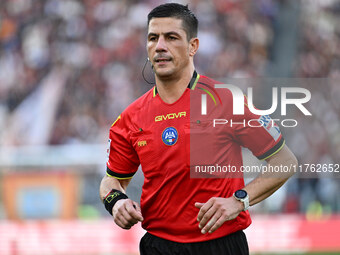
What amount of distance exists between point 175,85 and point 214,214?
33.9 inches

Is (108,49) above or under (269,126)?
above

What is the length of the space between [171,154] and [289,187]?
6470 mm

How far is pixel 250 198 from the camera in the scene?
12.0ft

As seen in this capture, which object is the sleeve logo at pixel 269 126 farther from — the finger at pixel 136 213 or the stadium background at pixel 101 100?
the stadium background at pixel 101 100

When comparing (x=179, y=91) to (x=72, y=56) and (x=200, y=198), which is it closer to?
(x=200, y=198)

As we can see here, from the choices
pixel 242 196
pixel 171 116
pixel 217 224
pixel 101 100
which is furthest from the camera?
pixel 101 100

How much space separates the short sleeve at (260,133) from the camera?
3.76m

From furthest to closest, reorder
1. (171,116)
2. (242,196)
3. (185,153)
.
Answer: (171,116) → (185,153) → (242,196)

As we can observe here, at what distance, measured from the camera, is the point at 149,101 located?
4105 mm

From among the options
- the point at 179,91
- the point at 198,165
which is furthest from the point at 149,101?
the point at 198,165

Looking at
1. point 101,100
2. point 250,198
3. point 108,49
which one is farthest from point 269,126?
point 108,49

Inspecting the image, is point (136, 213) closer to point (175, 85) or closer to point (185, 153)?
point (185, 153)

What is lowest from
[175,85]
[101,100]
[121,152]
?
[121,152]

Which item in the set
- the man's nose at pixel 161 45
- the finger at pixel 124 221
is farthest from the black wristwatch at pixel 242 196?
the man's nose at pixel 161 45
